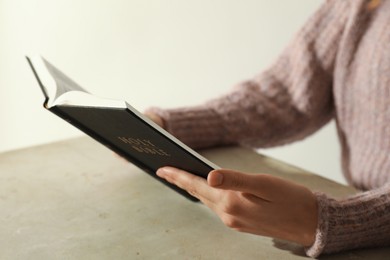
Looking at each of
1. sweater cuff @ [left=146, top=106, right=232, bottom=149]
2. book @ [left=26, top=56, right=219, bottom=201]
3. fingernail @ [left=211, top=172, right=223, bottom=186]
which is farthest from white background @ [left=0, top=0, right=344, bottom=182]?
fingernail @ [left=211, top=172, right=223, bottom=186]

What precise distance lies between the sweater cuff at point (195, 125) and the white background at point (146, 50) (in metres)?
0.57

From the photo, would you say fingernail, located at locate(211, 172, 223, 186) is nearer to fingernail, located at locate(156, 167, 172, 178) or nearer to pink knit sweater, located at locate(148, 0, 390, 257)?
fingernail, located at locate(156, 167, 172, 178)

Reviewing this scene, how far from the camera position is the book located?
643mm

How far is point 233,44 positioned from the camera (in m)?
1.66

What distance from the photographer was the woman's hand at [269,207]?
0.67 m

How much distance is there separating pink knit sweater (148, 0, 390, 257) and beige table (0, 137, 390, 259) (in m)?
0.07

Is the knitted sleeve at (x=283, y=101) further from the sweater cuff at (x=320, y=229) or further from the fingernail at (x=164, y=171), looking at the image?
the sweater cuff at (x=320, y=229)

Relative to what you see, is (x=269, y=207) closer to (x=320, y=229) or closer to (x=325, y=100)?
(x=320, y=229)

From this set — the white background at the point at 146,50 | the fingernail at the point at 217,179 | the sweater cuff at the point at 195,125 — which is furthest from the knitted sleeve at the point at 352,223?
the white background at the point at 146,50

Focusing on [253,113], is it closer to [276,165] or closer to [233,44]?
[276,165]

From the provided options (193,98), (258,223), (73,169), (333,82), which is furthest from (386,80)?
(193,98)

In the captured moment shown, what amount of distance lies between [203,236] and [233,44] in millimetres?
981

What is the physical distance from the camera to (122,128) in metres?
0.70

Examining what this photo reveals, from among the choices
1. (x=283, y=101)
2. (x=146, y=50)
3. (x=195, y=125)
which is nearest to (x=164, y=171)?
(x=195, y=125)
